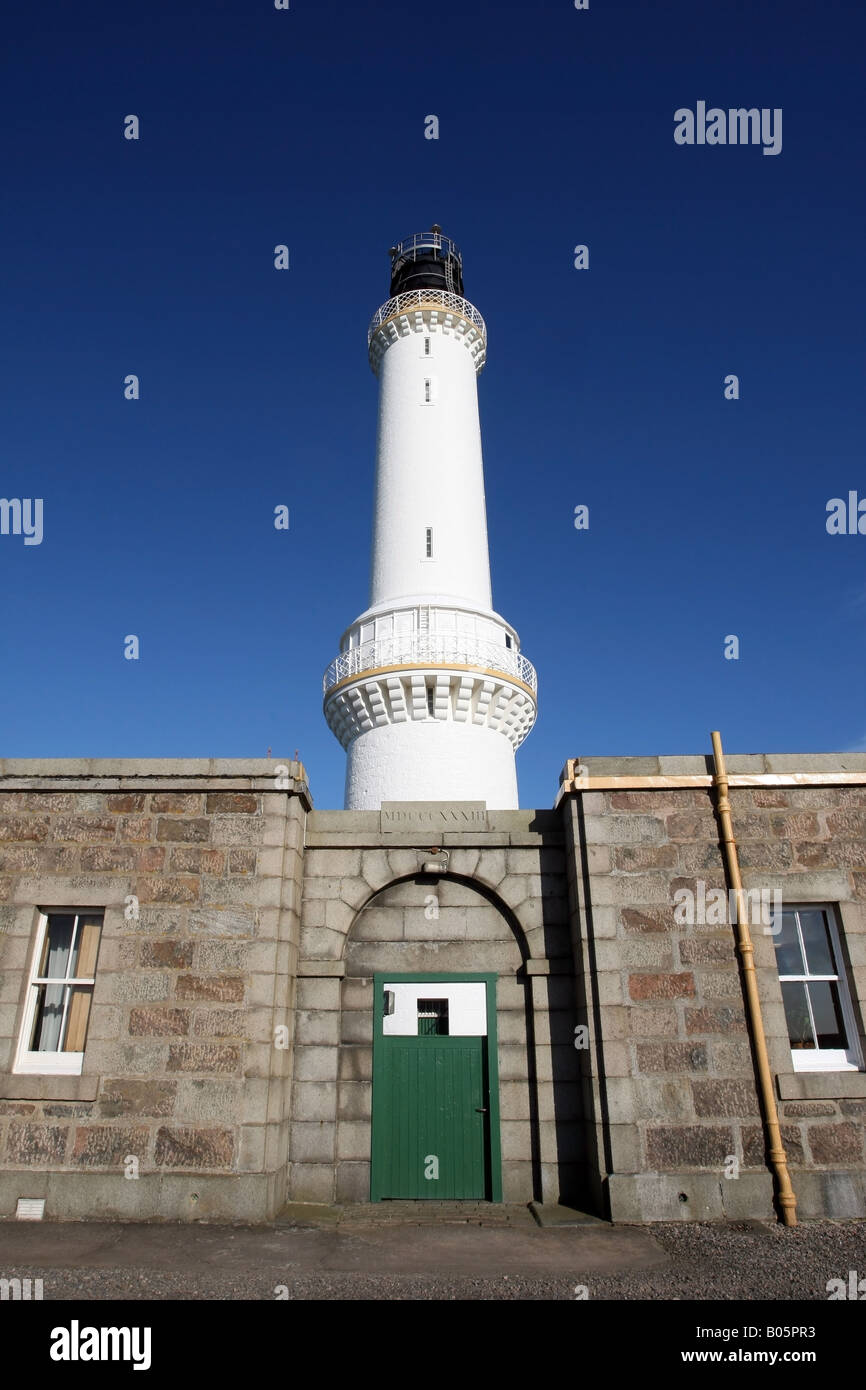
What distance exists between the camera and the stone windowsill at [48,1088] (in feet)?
28.1

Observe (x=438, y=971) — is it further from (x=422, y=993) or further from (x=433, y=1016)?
(x=433, y=1016)

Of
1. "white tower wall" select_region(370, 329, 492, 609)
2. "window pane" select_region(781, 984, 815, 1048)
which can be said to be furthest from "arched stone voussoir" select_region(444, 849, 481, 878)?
"white tower wall" select_region(370, 329, 492, 609)

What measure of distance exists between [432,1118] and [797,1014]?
4457 millimetres

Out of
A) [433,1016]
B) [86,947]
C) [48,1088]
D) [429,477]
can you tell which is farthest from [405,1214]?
[429,477]

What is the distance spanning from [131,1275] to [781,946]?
7.46 meters

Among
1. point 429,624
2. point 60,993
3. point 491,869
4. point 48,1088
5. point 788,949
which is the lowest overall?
point 48,1088

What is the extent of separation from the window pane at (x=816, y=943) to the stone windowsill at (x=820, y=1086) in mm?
1150

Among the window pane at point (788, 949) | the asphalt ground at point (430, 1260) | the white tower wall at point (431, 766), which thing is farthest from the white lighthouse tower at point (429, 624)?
the asphalt ground at point (430, 1260)

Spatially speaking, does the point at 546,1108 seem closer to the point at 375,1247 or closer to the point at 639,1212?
the point at 639,1212

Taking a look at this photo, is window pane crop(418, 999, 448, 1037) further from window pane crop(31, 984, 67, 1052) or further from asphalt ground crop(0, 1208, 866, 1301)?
window pane crop(31, 984, 67, 1052)

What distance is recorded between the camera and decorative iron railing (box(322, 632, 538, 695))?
686 inches

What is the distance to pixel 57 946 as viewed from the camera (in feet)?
31.2

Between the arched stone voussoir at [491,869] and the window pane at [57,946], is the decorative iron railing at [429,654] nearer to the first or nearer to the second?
the arched stone voussoir at [491,869]

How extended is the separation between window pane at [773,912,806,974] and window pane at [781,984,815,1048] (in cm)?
17
